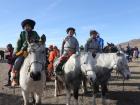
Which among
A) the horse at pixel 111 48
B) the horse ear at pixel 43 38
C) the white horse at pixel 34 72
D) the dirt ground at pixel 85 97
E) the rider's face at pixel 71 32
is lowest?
the dirt ground at pixel 85 97

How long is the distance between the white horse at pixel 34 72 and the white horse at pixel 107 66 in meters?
2.30

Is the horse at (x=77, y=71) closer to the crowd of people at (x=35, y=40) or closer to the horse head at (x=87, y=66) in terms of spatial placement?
the horse head at (x=87, y=66)

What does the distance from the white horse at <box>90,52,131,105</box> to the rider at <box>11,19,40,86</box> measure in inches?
100

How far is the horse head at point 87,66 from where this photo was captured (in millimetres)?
10323

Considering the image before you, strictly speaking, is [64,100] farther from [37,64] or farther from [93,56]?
[37,64]

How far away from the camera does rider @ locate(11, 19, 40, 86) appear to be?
384 inches

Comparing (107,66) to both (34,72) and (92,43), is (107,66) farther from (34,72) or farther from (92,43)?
(34,72)

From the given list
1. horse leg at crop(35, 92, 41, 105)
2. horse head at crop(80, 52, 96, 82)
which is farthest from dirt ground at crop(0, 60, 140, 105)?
horse leg at crop(35, 92, 41, 105)

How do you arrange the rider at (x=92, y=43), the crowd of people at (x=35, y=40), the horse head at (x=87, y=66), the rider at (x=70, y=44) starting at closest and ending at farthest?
the crowd of people at (x=35, y=40), the horse head at (x=87, y=66), the rider at (x=70, y=44), the rider at (x=92, y=43)

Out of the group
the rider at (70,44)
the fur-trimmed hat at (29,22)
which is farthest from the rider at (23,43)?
the rider at (70,44)

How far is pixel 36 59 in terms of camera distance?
8.57 m

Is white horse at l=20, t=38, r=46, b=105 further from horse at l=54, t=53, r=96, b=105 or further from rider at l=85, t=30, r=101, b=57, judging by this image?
rider at l=85, t=30, r=101, b=57

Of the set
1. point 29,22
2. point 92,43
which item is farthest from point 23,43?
point 92,43

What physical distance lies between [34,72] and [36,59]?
1.11ft
